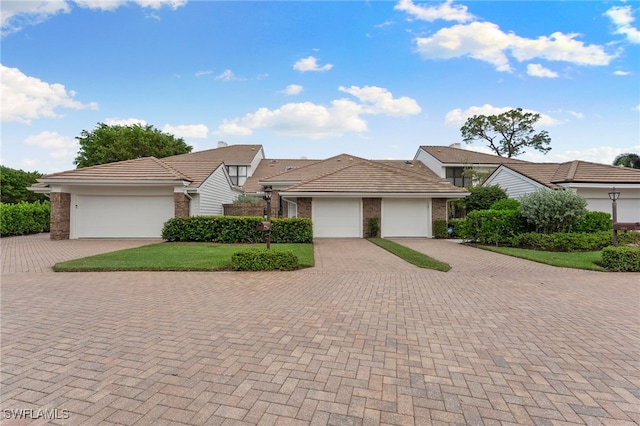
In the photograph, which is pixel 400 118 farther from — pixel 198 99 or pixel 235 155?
pixel 235 155

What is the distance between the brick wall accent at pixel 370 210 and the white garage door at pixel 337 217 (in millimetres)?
219

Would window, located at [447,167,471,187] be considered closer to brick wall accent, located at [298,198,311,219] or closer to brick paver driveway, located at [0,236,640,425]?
brick wall accent, located at [298,198,311,219]

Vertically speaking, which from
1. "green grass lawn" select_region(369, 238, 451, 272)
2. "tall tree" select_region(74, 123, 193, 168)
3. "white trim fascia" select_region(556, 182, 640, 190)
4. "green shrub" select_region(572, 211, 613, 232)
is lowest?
"green grass lawn" select_region(369, 238, 451, 272)

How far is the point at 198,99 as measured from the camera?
56.3 ft

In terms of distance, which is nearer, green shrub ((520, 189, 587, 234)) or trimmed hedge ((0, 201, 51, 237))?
green shrub ((520, 189, 587, 234))

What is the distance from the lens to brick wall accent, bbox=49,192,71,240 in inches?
559

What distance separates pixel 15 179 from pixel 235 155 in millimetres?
21522

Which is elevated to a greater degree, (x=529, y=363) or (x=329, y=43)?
(x=329, y=43)

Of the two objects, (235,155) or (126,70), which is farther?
(235,155)

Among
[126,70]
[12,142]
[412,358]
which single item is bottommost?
[412,358]

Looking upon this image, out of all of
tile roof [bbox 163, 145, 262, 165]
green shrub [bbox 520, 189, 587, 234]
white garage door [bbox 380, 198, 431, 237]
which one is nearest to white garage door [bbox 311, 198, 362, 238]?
white garage door [bbox 380, 198, 431, 237]

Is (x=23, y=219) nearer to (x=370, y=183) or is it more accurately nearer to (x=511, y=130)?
(x=370, y=183)

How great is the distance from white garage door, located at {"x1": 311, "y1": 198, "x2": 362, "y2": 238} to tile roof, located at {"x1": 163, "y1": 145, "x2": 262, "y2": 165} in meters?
13.0

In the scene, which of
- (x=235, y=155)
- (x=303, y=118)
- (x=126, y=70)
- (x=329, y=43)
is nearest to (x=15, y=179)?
(x=235, y=155)
